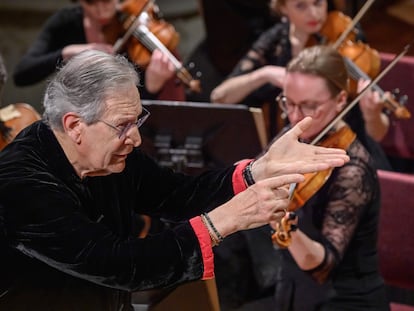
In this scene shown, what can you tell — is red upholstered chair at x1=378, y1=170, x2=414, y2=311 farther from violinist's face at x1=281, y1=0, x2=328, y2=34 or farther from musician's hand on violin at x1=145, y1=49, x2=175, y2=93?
musician's hand on violin at x1=145, y1=49, x2=175, y2=93

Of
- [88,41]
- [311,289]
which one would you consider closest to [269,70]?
[88,41]

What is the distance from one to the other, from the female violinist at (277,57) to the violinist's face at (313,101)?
2.35 feet

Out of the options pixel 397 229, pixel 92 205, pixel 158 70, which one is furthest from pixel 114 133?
pixel 158 70

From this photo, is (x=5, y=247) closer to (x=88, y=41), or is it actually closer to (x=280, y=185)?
(x=280, y=185)

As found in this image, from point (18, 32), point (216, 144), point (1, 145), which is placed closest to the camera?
point (1, 145)

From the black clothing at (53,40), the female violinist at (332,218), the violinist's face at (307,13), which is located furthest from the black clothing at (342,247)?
the black clothing at (53,40)

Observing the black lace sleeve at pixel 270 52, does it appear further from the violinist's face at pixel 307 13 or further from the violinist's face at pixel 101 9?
the violinist's face at pixel 101 9

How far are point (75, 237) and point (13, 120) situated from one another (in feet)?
3.16

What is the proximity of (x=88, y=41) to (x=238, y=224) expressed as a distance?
187 cm

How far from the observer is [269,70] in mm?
2910

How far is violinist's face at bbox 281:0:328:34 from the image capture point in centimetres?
292

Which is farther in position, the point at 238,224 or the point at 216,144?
the point at 216,144

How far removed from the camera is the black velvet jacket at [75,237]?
4.91 feet

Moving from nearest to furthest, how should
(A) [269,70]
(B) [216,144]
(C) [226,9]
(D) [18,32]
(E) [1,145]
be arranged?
(E) [1,145]
(B) [216,144]
(A) [269,70]
(C) [226,9]
(D) [18,32]
